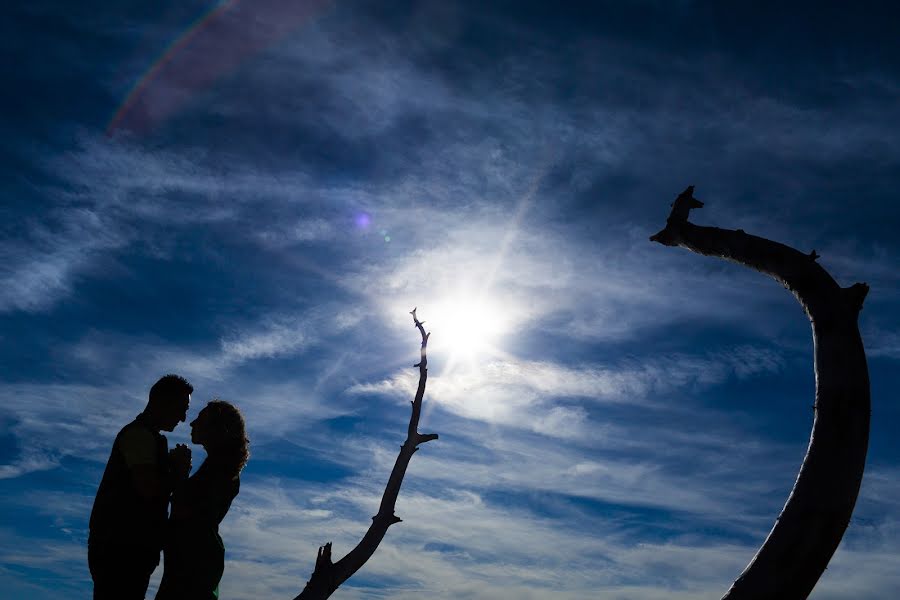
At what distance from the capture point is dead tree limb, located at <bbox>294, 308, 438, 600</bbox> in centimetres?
920

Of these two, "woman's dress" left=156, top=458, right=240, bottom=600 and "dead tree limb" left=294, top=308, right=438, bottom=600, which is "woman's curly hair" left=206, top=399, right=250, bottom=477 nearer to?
"woman's dress" left=156, top=458, right=240, bottom=600

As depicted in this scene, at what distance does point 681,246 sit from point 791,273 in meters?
1.03

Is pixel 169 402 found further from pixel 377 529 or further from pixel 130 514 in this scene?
pixel 377 529

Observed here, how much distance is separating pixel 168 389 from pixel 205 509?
1.04 meters

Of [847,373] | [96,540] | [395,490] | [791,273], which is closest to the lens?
[847,373]

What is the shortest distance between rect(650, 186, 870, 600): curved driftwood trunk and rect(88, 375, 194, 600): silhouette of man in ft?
13.2

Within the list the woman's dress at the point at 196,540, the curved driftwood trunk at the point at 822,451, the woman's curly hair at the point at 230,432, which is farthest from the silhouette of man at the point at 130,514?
the curved driftwood trunk at the point at 822,451

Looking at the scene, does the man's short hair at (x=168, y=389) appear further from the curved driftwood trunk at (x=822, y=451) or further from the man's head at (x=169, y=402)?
the curved driftwood trunk at (x=822, y=451)

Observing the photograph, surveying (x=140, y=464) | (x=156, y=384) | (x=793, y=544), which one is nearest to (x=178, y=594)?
(x=140, y=464)

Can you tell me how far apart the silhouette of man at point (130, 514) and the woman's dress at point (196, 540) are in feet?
0.41

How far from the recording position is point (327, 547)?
9.20m

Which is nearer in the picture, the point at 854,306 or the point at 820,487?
the point at 820,487

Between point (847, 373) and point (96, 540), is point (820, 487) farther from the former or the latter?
point (96, 540)

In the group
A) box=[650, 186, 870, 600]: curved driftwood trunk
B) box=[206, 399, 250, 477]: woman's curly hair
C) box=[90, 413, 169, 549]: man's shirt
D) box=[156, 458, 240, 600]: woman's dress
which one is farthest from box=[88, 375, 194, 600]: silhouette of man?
box=[650, 186, 870, 600]: curved driftwood trunk
